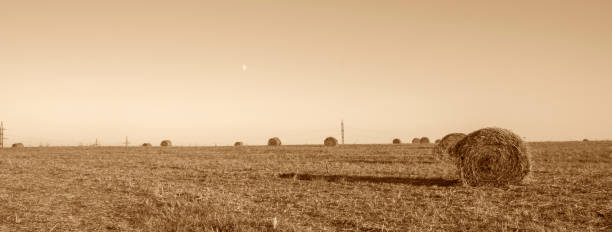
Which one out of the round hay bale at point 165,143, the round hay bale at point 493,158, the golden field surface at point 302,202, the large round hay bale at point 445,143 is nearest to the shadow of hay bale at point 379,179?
the golden field surface at point 302,202

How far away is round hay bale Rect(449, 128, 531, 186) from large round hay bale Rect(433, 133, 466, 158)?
36.9 feet

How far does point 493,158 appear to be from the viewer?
16.5 m

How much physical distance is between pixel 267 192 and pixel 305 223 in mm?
4213

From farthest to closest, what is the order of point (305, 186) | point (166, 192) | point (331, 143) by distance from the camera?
1. point (331, 143)
2. point (305, 186)
3. point (166, 192)

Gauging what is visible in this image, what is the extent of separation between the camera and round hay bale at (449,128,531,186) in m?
16.3

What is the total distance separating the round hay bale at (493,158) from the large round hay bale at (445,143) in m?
11.2

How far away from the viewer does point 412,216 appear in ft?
35.0

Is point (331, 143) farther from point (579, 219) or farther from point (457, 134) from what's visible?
point (579, 219)

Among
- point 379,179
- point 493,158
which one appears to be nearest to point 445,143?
point 493,158

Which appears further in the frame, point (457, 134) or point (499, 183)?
point (457, 134)

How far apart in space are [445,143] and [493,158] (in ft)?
46.6

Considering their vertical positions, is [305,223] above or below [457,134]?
below

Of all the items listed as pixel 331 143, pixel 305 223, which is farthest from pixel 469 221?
pixel 331 143

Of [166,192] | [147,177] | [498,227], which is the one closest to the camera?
[498,227]
